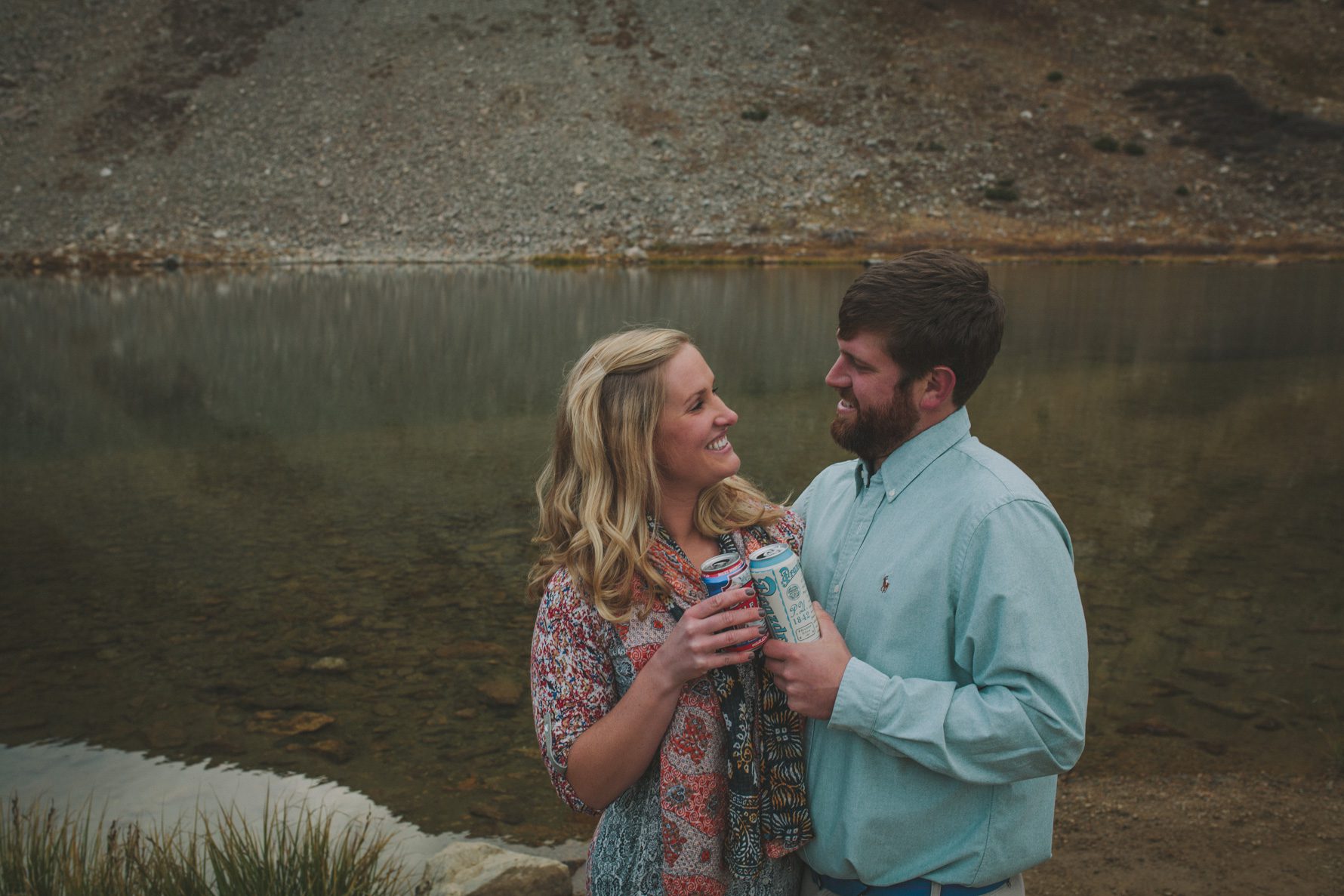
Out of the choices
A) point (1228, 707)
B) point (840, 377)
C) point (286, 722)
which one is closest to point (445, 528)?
point (286, 722)

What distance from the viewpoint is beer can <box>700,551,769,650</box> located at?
2.31 m

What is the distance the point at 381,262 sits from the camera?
52.6m

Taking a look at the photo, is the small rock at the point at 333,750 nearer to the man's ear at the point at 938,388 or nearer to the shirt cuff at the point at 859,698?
the shirt cuff at the point at 859,698

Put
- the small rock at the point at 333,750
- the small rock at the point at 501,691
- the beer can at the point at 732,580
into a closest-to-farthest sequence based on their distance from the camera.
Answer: the beer can at the point at 732,580, the small rock at the point at 333,750, the small rock at the point at 501,691

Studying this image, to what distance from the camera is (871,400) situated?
2.53 m

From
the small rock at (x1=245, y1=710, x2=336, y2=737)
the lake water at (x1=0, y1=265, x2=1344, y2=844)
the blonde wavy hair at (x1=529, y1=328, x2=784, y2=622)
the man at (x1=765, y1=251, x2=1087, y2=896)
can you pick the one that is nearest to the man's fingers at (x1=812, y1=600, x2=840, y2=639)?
the man at (x1=765, y1=251, x2=1087, y2=896)

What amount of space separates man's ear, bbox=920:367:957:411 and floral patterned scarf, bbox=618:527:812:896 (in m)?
0.76

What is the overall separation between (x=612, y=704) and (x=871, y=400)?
1023mm

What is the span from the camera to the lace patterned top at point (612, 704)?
250 cm

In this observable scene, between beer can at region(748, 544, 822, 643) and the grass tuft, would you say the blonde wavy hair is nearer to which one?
beer can at region(748, 544, 822, 643)

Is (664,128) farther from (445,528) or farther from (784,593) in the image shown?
(784,593)

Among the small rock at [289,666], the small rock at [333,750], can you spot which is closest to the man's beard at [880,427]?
the small rock at [333,750]

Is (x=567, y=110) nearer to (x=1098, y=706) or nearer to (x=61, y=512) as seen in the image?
(x=61, y=512)

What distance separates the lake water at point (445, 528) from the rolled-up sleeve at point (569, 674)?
363cm
